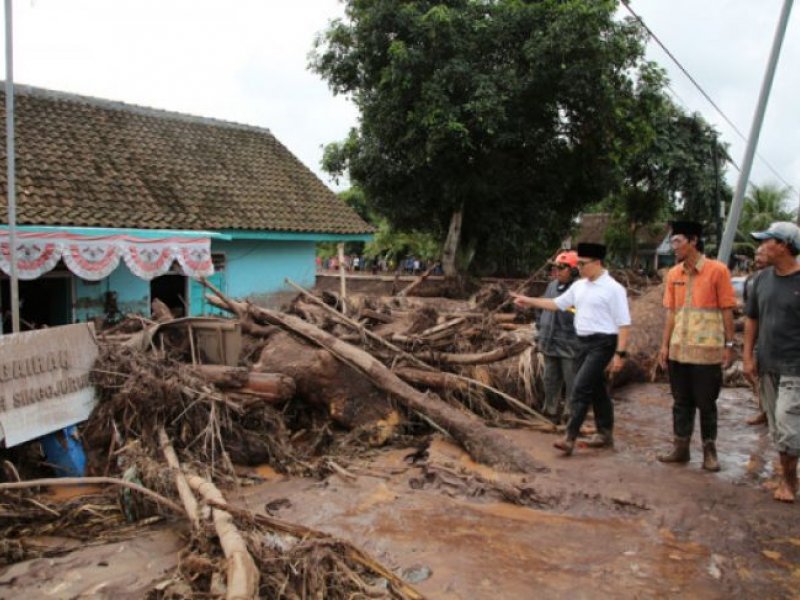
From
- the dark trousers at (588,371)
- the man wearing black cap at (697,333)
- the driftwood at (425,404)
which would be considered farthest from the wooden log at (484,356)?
the man wearing black cap at (697,333)

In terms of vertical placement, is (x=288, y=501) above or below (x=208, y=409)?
below

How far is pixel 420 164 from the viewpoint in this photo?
61.7ft

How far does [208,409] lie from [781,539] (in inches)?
186

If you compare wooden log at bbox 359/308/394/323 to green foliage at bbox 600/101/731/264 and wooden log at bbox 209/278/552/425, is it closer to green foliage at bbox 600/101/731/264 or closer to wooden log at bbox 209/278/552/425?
wooden log at bbox 209/278/552/425

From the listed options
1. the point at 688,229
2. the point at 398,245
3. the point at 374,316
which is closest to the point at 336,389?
the point at 374,316

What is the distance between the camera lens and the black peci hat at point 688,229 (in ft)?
17.5

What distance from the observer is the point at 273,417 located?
21.7 ft

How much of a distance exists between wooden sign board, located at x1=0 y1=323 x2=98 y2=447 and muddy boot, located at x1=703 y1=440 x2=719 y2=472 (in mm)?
5483

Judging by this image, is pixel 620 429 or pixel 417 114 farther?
pixel 417 114

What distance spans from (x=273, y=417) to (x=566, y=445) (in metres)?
2.84

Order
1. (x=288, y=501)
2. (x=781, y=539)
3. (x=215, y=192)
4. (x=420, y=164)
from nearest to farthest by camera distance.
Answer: (x=781, y=539), (x=288, y=501), (x=215, y=192), (x=420, y=164)

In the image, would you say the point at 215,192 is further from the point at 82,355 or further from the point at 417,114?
the point at 82,355

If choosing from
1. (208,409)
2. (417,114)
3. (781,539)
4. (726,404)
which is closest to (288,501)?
(208,409)

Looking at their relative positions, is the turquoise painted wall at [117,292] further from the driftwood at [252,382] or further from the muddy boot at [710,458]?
the muddy boot at [710,458]
